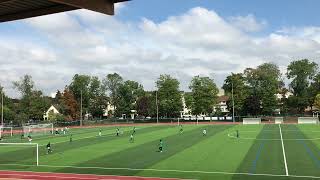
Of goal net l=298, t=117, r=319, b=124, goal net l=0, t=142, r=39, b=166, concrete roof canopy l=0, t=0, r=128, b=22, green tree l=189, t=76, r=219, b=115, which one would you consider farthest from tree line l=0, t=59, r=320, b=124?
concrete roof canopy l=0, t=0, r=128, b=22

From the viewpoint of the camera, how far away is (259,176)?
28.8 metres

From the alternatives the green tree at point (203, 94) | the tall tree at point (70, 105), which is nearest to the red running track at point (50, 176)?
the green tree at point (203, 94)

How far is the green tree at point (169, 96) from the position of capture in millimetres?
126438

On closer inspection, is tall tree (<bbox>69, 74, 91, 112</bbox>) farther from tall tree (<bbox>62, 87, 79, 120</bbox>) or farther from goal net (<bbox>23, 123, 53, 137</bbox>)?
goal net (<bbox>23, 123, 53, 137</bbox>)

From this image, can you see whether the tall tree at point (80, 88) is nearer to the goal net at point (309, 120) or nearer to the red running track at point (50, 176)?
the goal net at point (309, 120)

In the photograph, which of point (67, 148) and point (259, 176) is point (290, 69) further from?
point (259, 176)

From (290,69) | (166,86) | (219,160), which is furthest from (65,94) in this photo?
(219,160)

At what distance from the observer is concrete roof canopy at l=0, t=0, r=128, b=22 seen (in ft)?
43.7

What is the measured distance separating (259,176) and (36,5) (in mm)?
20025

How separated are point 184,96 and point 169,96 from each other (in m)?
5.84

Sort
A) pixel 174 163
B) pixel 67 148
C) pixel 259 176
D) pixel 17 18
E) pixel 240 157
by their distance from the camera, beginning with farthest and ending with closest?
1. pixel 67 148
2. pixel 240 157
3. pixel 174 163
4. pixel 259 176
5. pixel 17 18

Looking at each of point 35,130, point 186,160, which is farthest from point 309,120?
point 186,160

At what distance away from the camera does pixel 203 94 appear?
124 m

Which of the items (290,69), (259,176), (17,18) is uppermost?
(290,69)
